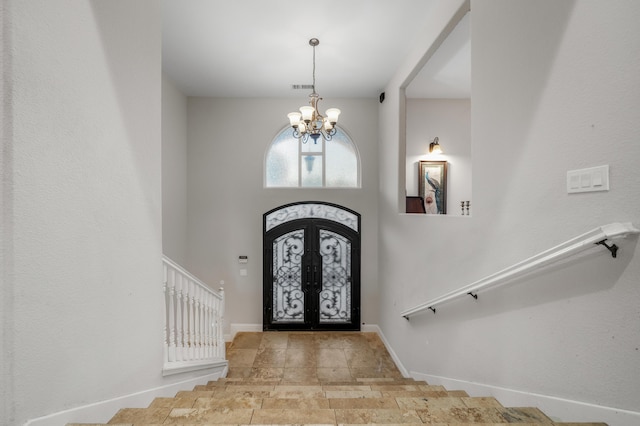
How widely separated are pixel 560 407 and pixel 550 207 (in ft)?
3.18

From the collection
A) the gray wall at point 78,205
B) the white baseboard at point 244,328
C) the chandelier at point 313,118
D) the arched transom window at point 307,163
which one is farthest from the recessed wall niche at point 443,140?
the gray wall at point 78,205

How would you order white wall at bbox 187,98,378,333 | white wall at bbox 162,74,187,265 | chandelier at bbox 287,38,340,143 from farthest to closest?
white wall at bbox 187,98,378,333
white wall at bbox 162,74,187,265
chandelier at bbox 287,38,340,143

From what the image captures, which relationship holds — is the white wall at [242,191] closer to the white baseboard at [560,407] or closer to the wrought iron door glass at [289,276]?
the wrought iron door glass at [289,276]

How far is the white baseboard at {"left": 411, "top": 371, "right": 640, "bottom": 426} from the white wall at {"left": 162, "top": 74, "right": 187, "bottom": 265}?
440cm

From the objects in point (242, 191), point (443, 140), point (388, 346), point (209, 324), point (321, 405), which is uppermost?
point (443, 140)

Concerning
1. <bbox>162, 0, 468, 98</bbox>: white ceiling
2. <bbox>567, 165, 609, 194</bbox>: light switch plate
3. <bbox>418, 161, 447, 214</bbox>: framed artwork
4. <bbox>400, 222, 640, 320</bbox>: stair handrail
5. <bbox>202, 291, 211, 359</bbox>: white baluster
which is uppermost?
<bbox>162, 0, 468, 98</bbox>: white ceiling

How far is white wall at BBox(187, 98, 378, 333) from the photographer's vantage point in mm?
5922

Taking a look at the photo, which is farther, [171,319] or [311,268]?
[311,268]

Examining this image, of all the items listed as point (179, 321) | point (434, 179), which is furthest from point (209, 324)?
point (434, 179)

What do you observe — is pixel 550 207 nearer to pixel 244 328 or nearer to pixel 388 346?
pixel 388 346

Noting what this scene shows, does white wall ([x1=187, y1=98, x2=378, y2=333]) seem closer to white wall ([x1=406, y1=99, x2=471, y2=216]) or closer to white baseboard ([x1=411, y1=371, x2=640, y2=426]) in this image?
white wall ([x1=406, y1=99, x2=471, y2=216])

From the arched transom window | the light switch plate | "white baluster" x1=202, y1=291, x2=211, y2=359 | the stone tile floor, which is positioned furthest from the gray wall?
the arched transom window

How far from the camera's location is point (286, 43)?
13.0ft

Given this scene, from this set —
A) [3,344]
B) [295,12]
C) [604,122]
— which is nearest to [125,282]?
[3,344]
